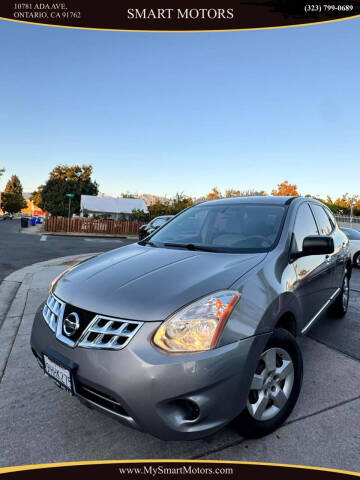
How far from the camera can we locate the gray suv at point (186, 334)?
1.59 meters

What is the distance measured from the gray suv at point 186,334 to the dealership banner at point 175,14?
124 inches

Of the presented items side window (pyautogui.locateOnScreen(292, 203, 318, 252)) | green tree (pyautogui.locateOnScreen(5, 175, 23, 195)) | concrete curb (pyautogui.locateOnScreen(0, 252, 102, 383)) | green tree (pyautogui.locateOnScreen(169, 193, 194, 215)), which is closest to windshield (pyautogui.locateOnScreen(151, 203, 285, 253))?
side window (pyautogui.locateOnScreen(292, 203, 318, 252))

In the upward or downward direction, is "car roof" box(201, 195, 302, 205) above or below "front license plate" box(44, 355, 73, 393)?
above

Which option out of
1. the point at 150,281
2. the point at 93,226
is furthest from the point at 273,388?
the point at 93,226

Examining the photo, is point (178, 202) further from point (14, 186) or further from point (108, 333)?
point (14, 186)

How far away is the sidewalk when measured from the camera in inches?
74.0

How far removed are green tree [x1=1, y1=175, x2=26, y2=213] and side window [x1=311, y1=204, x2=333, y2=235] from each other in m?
91.3

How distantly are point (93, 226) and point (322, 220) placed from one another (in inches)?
1026

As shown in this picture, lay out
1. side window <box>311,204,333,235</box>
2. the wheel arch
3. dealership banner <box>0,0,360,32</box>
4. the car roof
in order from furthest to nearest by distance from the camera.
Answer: dealership banner <box>0,0,360,32</box> → side window <box>311,204,333,235</box> → the car roof → the wheel arch

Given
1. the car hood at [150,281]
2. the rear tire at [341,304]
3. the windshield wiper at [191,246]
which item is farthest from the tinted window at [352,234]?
the car hood at [150,281]

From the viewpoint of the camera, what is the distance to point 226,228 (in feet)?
9.85

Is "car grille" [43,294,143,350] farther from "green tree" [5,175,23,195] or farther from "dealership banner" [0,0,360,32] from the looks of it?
"green tree" [5,175,23,195]

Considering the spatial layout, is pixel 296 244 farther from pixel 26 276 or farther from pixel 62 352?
pixel 26 276

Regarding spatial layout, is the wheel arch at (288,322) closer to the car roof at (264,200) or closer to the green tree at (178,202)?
the car roof at (264,200)
